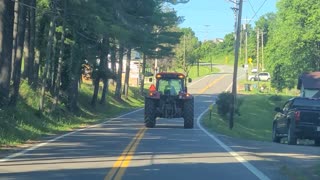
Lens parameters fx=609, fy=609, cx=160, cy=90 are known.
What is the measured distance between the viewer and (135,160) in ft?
52.3

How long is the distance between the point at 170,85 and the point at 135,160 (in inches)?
632

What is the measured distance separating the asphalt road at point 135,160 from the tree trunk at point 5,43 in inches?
157

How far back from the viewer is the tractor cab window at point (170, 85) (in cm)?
3164

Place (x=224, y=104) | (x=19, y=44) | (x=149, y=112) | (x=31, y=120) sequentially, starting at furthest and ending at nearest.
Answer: (x=224, y=104)
(x=149, y=112)
(x=19, y=44)
(x=31, y=120)

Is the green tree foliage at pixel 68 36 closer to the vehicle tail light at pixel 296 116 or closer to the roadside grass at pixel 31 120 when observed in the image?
the roadside grass at pixel 31 120

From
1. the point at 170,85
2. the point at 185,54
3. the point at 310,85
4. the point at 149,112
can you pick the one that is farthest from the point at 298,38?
the point at 185,54

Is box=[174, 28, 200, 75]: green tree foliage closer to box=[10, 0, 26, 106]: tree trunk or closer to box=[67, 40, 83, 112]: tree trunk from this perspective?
box=[67, 40, 83, 112]: tree trunk

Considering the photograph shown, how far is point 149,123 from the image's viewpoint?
31203mm

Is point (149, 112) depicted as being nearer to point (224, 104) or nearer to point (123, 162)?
point (123, 162)

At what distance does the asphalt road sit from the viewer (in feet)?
43.4

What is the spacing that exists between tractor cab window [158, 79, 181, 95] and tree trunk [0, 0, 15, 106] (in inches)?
347

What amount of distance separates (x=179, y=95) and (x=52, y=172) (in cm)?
1807

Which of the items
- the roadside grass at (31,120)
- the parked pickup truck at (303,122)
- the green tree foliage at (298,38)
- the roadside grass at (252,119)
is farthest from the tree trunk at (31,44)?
the green tree foliage at (298,38)

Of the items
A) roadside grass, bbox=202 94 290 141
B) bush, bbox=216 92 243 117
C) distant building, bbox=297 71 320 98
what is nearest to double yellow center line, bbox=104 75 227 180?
roadside grass, bbox=202 94 290 141
